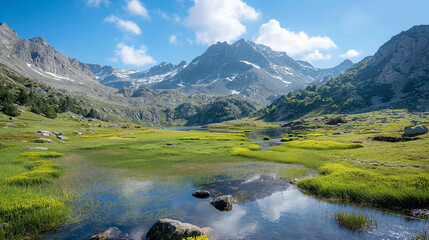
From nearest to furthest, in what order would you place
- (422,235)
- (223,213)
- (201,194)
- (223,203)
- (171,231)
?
1. (422,235)
2. (171,231)
3. (223,213)
4. (223,203)
5. (201,194)

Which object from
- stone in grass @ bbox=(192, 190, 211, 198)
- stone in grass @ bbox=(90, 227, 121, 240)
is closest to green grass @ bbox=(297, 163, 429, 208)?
stone in grass @ bbox=(192, 190, 211, 198)

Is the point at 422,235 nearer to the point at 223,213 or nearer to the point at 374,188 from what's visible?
the point at 374,188

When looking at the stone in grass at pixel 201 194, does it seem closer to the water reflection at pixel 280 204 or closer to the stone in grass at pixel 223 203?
Answer: the stone in grass at pixel 223 203

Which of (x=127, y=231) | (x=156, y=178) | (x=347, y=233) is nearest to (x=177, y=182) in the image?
(x=156, y=178)

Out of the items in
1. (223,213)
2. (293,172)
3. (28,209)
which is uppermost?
(28,209)

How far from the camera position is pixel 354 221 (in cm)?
1465

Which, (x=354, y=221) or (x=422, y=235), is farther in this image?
(x=354, y=221)

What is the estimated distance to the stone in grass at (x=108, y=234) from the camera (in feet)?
42.6

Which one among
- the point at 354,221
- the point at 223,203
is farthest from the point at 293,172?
the point at 223,203

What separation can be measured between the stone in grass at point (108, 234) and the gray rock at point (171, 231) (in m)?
2.29

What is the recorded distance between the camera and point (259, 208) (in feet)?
59.5

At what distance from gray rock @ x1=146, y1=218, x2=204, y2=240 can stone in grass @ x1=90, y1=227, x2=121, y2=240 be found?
90.1 inches

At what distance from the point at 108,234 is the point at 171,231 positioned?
4.67m

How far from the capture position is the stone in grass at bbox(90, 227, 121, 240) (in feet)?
42.6
